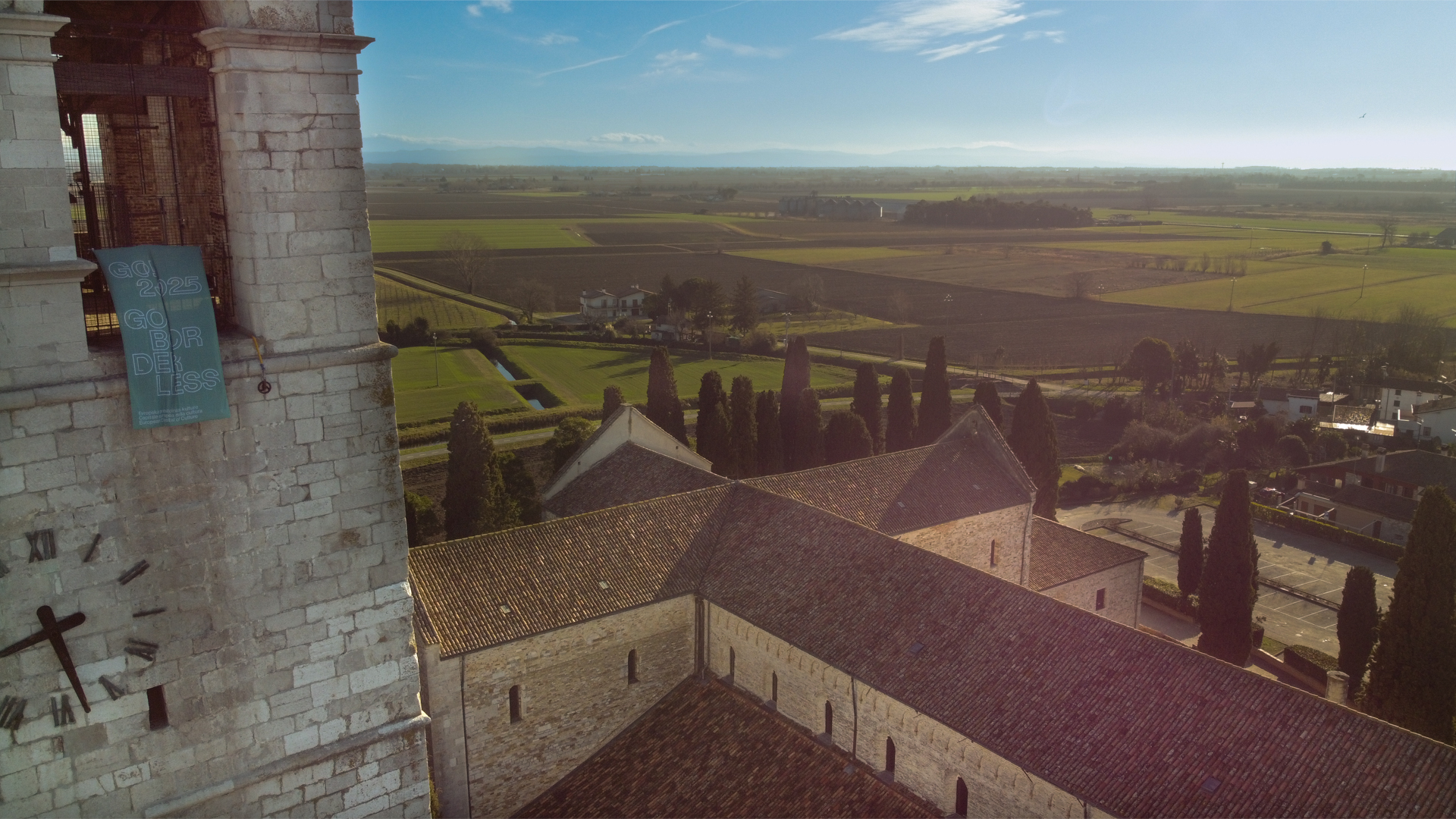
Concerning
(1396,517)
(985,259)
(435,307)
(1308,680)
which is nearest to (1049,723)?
(1308,680)

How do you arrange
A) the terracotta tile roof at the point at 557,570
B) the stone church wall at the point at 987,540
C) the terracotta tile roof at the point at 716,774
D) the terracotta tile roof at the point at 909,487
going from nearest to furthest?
the terracotta tile roof at the point at 716,774, the terracotta tile roof at the point at 557,570, the terracotta tile roof at the point at 909,487, the stone church wall at the point at 987,540

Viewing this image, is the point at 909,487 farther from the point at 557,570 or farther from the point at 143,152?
the point at 143,152

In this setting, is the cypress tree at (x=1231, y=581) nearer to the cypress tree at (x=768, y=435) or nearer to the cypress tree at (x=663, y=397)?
the cypress tree at (x=768, y=435)

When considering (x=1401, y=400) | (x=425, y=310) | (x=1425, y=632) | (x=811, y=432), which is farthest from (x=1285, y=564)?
(x=425, y=310)

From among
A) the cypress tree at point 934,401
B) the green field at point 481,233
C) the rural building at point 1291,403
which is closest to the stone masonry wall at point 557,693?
the cypress tree at point 934,401

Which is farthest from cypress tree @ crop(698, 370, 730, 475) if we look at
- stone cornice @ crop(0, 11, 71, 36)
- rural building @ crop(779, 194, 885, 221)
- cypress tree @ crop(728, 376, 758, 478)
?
rural building @ crop(779, 194, 885, 221)

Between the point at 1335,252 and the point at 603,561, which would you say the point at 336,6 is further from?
the point at 1335,252

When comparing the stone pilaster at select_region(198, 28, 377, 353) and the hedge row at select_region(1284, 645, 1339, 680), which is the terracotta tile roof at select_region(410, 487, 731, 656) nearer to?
the stone pilaster at select_region(198, 28, 377, 353)
